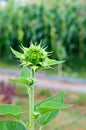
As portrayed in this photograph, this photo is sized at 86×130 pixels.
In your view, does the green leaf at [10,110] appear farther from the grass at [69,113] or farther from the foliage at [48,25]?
the foliage at [48,25]

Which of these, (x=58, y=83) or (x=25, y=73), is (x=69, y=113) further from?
(x=25, y=73)

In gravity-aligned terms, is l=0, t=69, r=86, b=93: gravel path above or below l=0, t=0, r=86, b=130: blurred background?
below

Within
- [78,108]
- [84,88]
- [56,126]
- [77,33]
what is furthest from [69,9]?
[56,126]

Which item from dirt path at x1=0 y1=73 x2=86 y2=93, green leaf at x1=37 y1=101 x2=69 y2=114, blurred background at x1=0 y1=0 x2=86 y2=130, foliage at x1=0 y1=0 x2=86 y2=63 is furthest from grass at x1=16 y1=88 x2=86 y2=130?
green leaf at x1=37 y1=101 x2=69 y2=114

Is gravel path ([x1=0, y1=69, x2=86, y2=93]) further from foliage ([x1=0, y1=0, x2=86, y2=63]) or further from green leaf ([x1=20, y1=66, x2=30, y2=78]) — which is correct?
green leaf ([x1=20, y1=66, x2=30, y2=78])

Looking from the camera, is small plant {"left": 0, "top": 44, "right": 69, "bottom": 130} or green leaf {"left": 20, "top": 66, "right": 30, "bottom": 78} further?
green leaf {"left": 20, "top": 66, "right": 30, "bottom": 78}

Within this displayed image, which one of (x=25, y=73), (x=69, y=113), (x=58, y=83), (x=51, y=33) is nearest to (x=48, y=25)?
(x=51, y=33)
